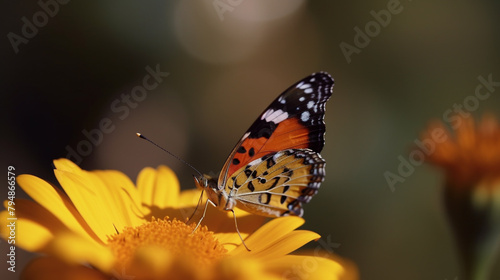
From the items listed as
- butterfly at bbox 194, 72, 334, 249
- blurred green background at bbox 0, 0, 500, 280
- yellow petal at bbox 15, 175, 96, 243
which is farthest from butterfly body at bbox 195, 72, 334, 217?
blurred green background at bbox 0, 0, 500, 280

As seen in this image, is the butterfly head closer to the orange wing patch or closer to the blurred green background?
the orange wing patch

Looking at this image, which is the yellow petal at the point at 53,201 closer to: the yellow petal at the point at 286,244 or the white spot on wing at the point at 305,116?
the yellow petal at the point at 286,244

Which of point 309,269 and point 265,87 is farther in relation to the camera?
point 265,87

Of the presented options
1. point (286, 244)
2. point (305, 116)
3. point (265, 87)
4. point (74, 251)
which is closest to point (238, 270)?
point (74, 251)

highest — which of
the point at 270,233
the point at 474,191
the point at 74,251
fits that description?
the point at 74,251

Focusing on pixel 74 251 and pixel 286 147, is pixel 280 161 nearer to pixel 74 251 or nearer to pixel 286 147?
pixel 286 147

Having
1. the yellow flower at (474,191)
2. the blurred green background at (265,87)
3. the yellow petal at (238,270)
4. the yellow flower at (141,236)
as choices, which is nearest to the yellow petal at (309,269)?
the yellow flower at (141,236)

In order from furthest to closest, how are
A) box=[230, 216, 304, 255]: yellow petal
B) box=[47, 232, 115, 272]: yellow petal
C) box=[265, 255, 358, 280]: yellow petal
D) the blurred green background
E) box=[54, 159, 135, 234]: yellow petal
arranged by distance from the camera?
the blurred green background < box=[230, 216, 304, 255]: yellow petal < box=[54, 159, 135, 234]: yellow petal < box=[265, 255, 358, 280]: yellow petal < box=[47, 232, 115, 272]: yellow petal

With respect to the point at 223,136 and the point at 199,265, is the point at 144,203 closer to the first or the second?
the point at 199,265
